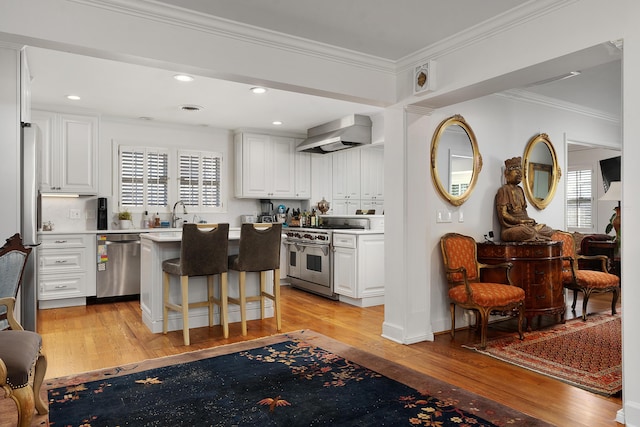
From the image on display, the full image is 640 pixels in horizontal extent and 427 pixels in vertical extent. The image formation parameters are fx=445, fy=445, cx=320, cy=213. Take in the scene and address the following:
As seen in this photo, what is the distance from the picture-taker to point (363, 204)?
7.69 metres

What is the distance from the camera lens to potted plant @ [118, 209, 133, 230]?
6.24m

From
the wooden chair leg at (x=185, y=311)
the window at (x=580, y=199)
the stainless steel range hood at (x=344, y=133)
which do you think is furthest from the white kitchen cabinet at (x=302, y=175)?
the window at (x=580, y=199)

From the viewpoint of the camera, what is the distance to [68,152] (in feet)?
19.0

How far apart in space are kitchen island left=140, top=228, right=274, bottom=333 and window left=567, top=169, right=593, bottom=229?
702 cm

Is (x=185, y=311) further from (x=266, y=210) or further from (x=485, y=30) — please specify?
(x=266, y=210)

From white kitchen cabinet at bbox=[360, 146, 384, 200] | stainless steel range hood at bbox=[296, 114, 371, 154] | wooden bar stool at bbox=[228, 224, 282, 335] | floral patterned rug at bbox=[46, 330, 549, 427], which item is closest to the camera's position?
floral patterned rug at bbox=[46, 330, 549, 427]

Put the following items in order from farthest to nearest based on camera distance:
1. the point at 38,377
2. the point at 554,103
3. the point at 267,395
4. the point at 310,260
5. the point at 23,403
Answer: the point at 310,260, the point at 554,103, the point at 267,395, the point at 38,377, the point at 23,403

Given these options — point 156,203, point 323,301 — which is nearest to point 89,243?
point 156,203

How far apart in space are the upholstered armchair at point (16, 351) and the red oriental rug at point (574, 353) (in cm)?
312

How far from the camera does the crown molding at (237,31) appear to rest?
2734mm

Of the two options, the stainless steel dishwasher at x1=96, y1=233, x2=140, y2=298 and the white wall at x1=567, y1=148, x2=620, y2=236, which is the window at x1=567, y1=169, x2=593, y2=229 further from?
the stainless steel dishwasher at x1=96, y1=233, x2=140, y2=298

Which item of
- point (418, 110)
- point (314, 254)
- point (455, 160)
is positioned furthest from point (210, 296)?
point (455, 160)

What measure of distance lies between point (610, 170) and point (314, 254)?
228 inches

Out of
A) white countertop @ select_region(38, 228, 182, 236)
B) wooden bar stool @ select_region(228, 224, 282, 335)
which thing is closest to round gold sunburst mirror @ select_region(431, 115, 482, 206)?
wooden bar stool @ select_region(228, 224, 282, 335)
